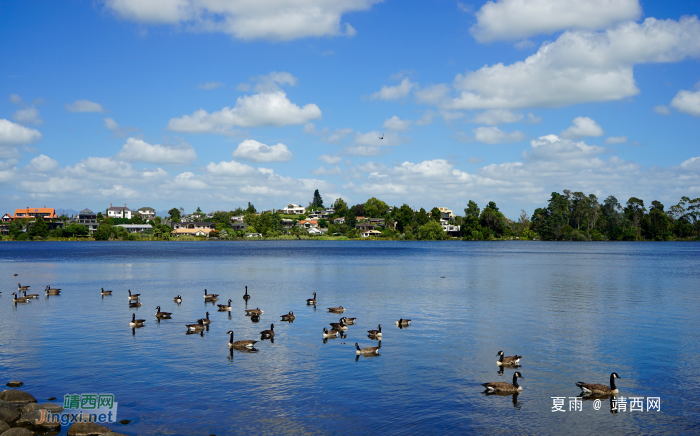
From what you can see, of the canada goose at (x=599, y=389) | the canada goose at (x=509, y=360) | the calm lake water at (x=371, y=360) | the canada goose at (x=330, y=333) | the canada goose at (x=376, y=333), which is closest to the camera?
the calm lake water at (x=371, y=360)

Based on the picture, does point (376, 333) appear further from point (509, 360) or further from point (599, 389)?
point (599, 389)

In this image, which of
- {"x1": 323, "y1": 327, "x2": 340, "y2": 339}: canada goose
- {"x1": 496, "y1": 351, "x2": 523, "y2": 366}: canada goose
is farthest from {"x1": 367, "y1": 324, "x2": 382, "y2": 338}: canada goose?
{"x1": 496, "y1": 351, "x2": 523, "y2": 366}: canada goose

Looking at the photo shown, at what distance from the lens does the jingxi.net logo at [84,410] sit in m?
16.7

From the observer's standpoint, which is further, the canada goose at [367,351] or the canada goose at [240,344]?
the canada goose at [240,344]

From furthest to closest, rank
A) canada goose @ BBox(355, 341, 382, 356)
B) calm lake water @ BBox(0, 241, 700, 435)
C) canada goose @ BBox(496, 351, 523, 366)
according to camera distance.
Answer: canada goose @ BBox(355, 341, 382, 356) → canada goose @ BBox(496, 351, 523, 366) → calm lake water @ BBox(0, 241, 700, 435)

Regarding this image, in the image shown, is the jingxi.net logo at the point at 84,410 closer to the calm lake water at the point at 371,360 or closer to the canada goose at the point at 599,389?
the calm lake water at the point at 371,360

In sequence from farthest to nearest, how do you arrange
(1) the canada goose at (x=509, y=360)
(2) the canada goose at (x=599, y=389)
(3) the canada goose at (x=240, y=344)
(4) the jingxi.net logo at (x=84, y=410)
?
(3) the canada goose at (x=240, y=344) < (1) the canada goose at (x=509, y=360) < (2) the canada goose at (x=599, y=389) < (4) the jingxi.net logo at (x=84, y=410)

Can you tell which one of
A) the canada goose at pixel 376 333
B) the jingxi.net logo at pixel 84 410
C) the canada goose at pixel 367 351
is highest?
the canada goose at pixel 376 333

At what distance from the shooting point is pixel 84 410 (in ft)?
59.0

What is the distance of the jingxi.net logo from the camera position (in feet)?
54.8

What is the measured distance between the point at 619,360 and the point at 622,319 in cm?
1236

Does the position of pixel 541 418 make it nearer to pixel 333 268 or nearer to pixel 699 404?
pixel 699 404

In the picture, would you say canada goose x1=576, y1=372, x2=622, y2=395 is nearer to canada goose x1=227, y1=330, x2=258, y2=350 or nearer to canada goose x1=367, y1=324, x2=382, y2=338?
canada goose x1=367, y1=324, x2=382, y2=338

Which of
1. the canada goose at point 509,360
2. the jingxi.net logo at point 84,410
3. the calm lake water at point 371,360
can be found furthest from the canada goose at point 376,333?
the jingxi.net logo at point 84,410
